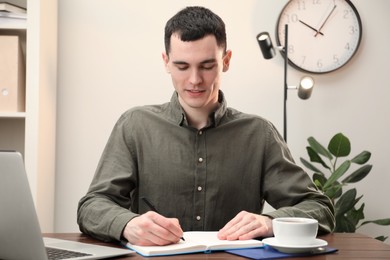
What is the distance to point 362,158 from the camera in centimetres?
295

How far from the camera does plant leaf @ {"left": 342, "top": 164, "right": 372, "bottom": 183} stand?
296 centimetres

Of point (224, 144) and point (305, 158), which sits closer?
point (224, 144)

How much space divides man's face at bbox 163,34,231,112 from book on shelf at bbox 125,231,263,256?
0.50 metres

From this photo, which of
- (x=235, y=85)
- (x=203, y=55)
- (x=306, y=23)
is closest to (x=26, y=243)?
(x=203, y=55)

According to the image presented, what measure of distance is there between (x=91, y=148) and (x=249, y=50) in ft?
2.94

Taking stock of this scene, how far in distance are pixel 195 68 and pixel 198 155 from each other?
284 mm

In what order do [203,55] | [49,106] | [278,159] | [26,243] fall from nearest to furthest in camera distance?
[26,243], [203,55], [278,159], [49,106]

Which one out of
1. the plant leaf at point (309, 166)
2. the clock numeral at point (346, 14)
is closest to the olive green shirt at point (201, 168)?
the plant leaf at point (309, 166)

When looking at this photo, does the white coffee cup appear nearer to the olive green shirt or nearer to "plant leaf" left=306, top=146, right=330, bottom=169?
the olive green shirt

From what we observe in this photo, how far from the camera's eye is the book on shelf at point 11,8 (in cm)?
272

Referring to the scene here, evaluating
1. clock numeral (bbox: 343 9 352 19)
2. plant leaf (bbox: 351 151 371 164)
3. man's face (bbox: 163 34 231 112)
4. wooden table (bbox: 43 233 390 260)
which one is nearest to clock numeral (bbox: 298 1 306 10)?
clock numeral (bbox: 343 9 352 19)

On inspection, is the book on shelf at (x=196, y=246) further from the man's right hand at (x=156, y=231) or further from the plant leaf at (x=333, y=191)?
the plant leaf at (x=333, y=191)

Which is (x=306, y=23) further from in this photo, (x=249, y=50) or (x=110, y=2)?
(x=110, y=2)

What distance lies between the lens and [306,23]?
10.3ft
